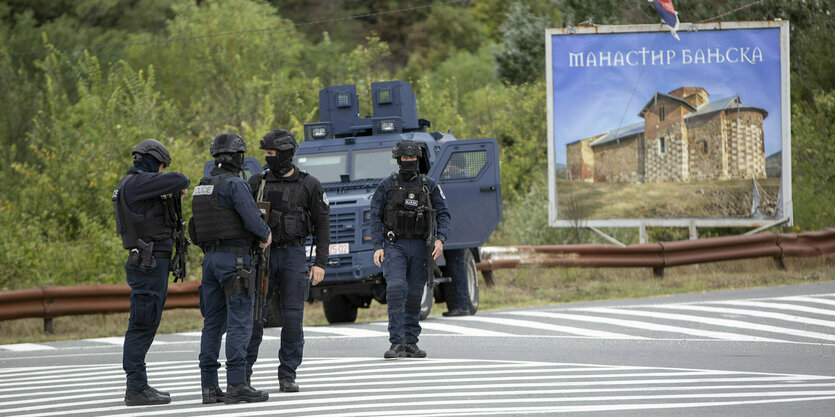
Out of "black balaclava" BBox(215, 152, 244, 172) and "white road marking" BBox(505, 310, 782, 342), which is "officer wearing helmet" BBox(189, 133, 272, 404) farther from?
"white road marking" BBox(505, 310, 782, 342)

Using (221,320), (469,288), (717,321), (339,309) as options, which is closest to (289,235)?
(221,320)

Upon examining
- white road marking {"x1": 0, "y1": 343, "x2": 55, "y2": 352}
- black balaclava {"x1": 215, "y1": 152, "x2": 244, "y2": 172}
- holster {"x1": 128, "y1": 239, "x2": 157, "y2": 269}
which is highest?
black balaclava {"x1": 215, "y1": 152, "x2": 244, "y2": 172}

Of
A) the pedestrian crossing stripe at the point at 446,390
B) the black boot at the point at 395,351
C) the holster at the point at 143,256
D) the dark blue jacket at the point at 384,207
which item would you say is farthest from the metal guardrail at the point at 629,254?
the holster at the point at 143,256

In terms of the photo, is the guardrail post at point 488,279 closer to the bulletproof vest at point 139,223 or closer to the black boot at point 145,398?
the bulletproof vest at point 139,223

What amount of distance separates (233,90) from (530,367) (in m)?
28.3

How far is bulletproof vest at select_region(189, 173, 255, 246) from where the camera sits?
9344 mm

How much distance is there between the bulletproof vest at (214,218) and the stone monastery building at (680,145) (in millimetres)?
14744

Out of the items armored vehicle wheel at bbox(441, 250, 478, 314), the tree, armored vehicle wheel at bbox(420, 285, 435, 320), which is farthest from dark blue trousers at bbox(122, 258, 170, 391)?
the tree

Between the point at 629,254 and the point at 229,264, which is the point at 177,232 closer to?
the point at 229,264

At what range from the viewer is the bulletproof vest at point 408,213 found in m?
12.5

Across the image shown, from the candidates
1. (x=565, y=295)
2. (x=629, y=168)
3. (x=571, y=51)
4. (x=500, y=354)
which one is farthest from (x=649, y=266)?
(x=500, y=354)

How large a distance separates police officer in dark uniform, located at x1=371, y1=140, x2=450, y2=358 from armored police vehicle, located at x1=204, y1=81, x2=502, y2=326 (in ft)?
9.51

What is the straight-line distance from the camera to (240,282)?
934 centimetres

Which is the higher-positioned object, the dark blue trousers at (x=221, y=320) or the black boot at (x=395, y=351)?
the dark blue trousers at (x=221, y=320)
